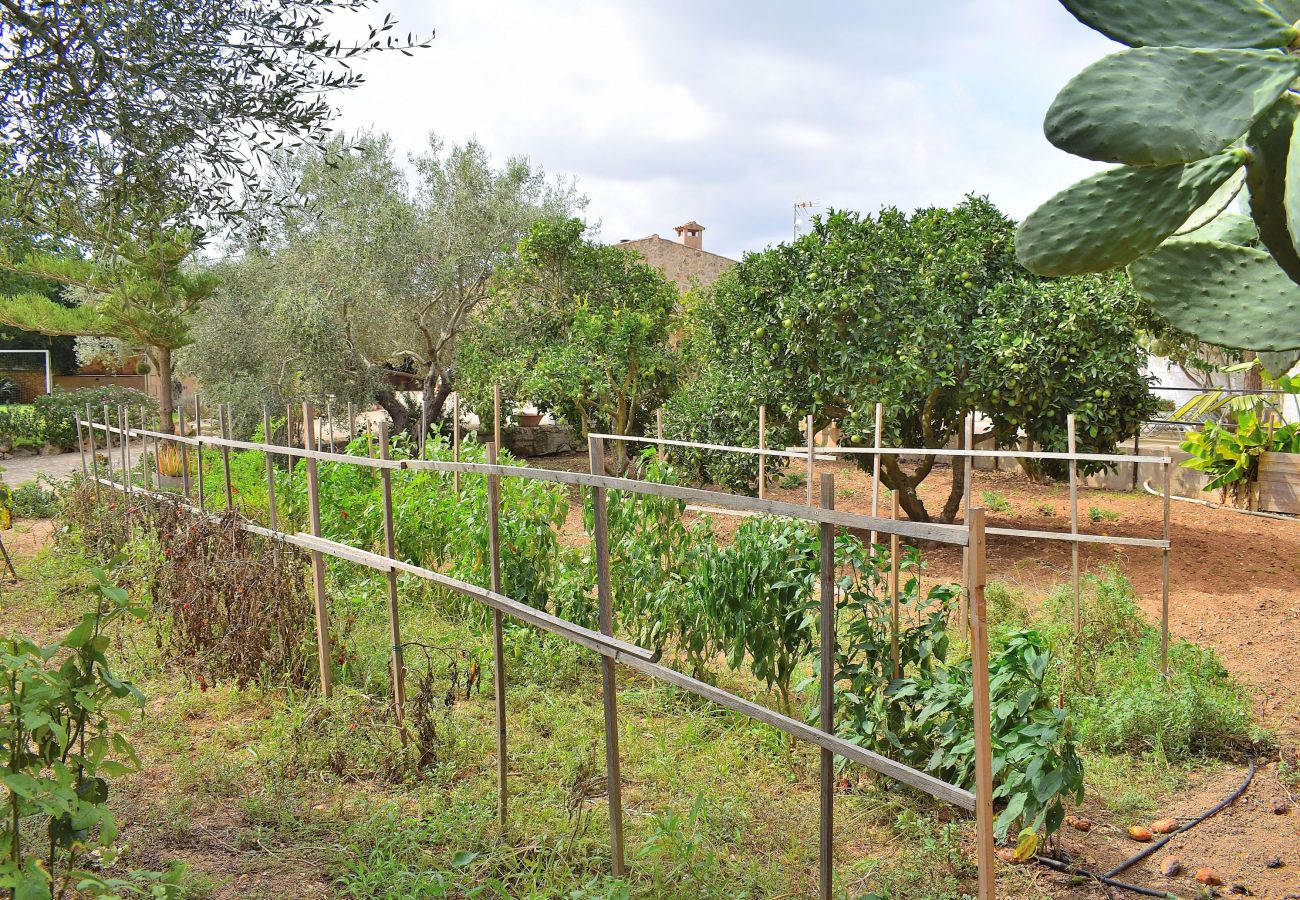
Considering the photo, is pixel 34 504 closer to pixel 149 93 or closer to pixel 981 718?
pixel 149 93

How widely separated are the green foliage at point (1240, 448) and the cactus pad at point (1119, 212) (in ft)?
34.1

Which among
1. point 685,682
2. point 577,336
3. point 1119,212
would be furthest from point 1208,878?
point 577,336

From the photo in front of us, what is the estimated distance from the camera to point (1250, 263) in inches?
76.7

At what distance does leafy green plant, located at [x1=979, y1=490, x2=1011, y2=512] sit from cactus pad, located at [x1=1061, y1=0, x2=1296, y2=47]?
919 cm

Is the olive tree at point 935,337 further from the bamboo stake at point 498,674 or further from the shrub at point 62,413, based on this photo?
the shrub at point 62,413

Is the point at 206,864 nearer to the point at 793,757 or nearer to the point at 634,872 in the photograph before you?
the point at 634,872

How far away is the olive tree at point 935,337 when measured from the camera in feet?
26.4

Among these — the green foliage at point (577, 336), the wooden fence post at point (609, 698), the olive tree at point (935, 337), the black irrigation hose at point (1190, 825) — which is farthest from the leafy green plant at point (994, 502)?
the wooden fence post at point (609, 698)

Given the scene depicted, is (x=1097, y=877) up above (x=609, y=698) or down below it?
below

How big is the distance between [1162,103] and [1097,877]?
279cm

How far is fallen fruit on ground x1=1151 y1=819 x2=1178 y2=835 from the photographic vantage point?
3.63 m

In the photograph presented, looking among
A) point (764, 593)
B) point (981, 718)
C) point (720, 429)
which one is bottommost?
point (764, 593)

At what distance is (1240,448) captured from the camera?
10492 mm

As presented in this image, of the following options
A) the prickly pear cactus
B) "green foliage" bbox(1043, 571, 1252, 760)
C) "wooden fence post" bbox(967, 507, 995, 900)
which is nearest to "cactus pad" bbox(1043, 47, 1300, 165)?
the prickly pear cactus
